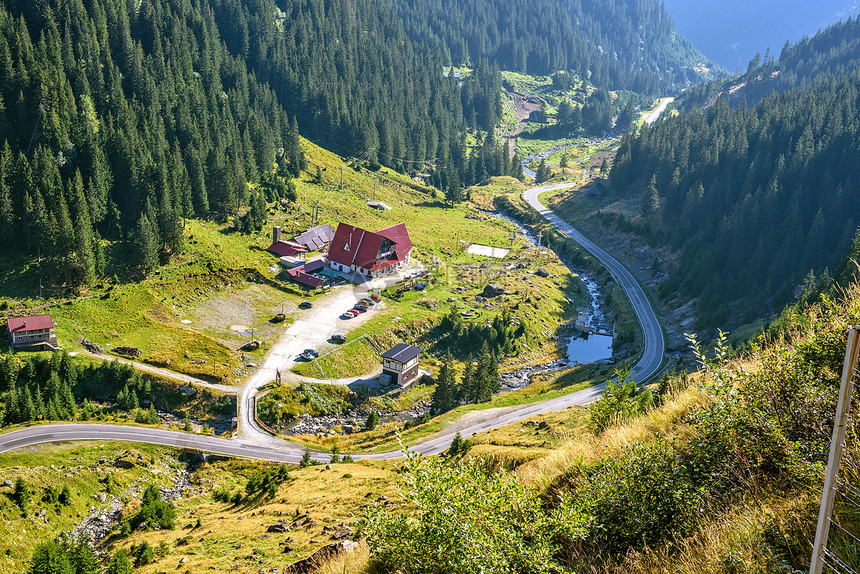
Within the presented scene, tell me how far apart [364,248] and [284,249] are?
15591 mm

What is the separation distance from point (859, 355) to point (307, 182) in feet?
476

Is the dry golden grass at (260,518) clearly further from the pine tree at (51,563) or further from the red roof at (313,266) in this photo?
the red roof at (313,266)

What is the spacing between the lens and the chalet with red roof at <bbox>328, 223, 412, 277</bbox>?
344ft

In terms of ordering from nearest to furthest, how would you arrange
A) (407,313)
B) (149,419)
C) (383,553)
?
(383,553) → (149,419) → (407,313)

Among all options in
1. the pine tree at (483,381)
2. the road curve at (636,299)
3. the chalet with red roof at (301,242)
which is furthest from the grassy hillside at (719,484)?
the chalet with red roof at (301,242)

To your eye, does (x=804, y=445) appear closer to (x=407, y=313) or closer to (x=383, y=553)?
(x=383, y=553)

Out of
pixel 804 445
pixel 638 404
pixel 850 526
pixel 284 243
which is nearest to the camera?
pixel 850 526

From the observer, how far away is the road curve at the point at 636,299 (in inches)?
3521

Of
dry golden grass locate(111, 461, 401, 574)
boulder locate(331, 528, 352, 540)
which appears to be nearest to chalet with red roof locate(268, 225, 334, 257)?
dry golden grass locate(111, 461, 401, 574)

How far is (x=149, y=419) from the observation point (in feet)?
212

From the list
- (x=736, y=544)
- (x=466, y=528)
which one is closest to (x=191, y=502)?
(x=466, y=528)

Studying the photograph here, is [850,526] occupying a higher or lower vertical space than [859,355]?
lower

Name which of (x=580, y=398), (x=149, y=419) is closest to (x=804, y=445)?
(x=580, y=398)

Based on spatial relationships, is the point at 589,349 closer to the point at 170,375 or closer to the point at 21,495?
the point at 170,375
